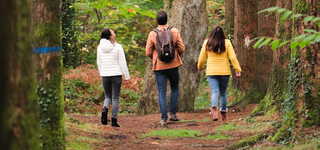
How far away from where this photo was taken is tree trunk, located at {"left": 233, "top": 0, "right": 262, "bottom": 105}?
15148mm

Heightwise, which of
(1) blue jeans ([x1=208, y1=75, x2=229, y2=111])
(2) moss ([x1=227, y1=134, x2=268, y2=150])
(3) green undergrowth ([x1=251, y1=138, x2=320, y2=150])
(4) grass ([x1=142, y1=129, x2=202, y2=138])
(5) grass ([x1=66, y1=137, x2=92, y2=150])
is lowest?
(4) grass ([x1=142, y1=129, x2=202, y2=138])

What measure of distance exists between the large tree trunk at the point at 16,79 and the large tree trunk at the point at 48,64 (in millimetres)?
2895

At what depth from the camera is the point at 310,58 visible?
717cm

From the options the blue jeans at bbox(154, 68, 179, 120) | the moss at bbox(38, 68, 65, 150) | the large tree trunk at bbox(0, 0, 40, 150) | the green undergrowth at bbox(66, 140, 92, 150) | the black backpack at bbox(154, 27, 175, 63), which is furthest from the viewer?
the blue jeans at bbox(154, 68, 179, 120)

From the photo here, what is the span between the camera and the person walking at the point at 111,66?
38.8 feet

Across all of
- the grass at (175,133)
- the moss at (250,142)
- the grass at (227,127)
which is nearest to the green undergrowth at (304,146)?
the moss at (250,142)

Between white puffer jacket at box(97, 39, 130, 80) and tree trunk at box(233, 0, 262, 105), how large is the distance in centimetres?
427

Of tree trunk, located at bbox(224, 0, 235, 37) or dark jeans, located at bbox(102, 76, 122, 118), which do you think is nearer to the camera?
dark jeans, located at bbox(102, 76, 122, 118)

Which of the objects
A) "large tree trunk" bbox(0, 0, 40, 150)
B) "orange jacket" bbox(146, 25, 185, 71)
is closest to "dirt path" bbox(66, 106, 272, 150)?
"orange jacket" bbox(146, 25, 185, 71)

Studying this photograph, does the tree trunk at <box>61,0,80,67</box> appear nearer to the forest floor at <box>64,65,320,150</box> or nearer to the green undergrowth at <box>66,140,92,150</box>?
the forest floor at <box>64,65,320,150</box>

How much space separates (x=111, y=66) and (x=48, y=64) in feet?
16.8

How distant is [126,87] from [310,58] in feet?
61.6

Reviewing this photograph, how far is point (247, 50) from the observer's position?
50.8 feet

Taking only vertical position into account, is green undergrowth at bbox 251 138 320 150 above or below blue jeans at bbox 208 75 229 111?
below
